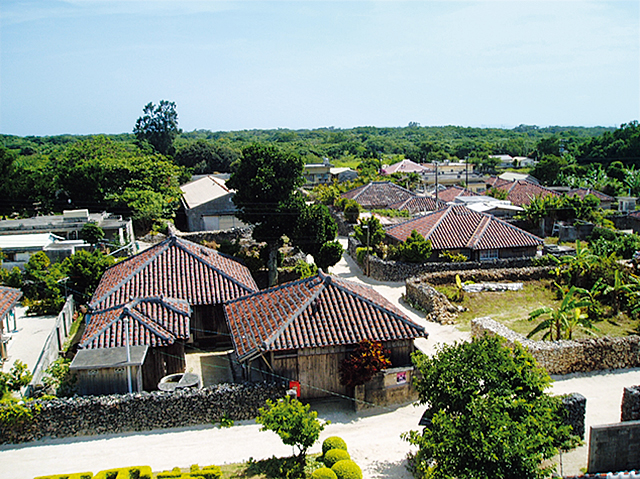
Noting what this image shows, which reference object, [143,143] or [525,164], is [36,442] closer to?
[143,143]

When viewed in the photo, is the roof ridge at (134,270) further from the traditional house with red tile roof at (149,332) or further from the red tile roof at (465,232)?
the red tile roof at (465,232)

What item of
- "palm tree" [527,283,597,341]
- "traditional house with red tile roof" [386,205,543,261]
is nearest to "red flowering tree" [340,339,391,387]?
"palm tree" [527,283,597,341]

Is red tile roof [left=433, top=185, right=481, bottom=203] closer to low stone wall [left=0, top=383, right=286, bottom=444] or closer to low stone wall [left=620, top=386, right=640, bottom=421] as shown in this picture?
low stone wall [left=620, top=386, right=640, bottom=421]

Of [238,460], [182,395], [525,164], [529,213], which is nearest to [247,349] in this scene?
[182,395]

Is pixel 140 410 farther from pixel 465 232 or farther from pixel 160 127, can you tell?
pixel 160 127

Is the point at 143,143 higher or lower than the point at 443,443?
higher
